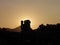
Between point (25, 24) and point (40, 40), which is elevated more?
point (25, 24)

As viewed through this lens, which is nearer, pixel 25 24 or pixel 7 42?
pixel 7 42

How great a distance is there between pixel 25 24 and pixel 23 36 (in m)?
3.09

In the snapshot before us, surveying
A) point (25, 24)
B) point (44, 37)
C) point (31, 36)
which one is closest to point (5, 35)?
point (31, 36)

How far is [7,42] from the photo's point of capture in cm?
775

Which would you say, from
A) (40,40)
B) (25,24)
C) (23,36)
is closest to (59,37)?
(40,40)

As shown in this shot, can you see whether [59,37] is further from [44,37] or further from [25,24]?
[25,24]

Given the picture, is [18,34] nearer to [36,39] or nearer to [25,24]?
[36,39]

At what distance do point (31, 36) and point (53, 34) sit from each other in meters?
0.88

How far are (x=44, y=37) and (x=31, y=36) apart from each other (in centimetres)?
52

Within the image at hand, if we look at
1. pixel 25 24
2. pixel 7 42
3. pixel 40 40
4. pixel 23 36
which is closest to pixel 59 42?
pixel 40 40

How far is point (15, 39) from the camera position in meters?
7.81

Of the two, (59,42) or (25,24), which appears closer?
(59,42)

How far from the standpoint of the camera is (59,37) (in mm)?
7895

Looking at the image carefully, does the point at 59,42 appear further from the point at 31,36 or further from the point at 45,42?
the point at 31,36
